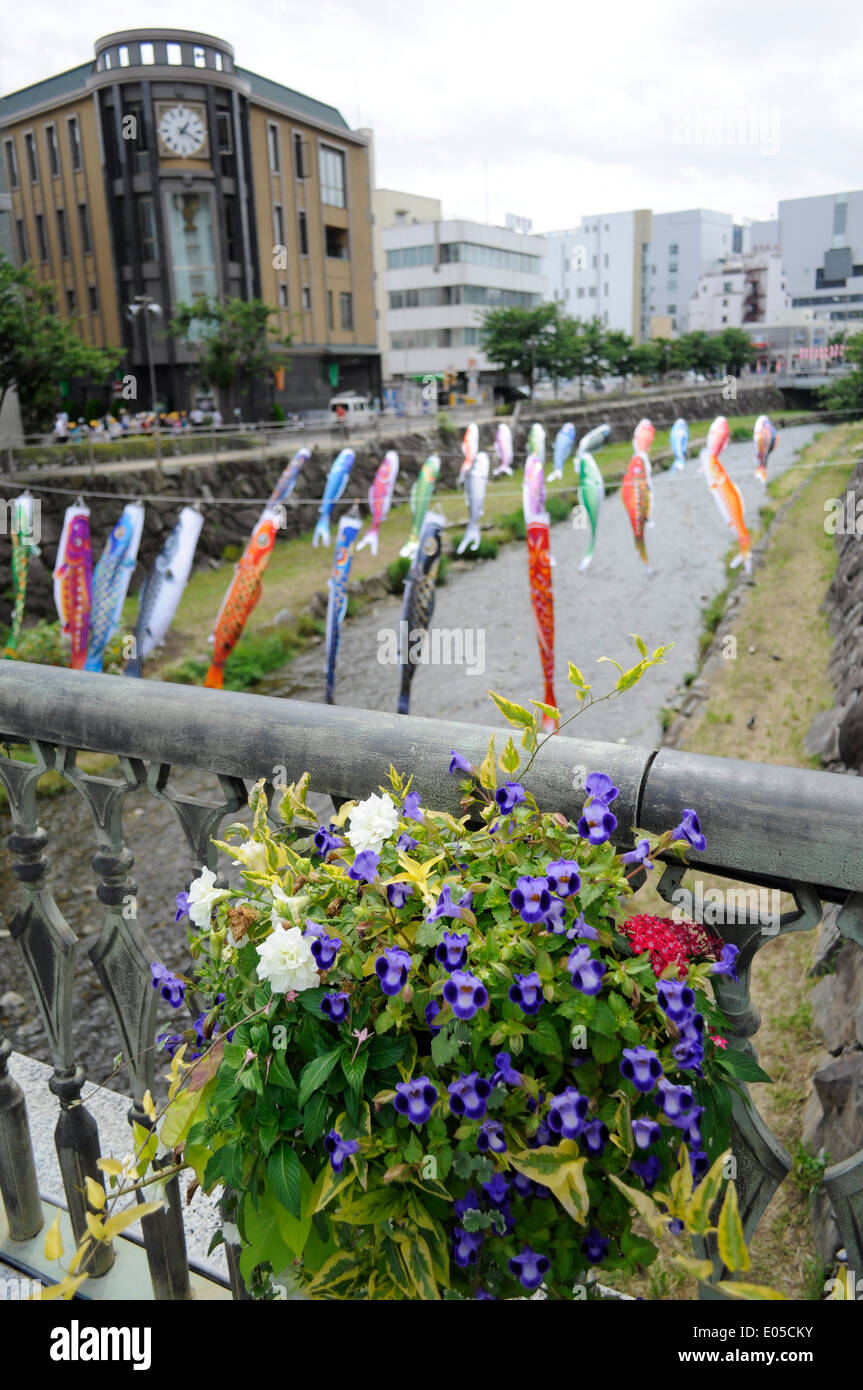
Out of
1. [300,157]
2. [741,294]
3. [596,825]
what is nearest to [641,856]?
[596,825]

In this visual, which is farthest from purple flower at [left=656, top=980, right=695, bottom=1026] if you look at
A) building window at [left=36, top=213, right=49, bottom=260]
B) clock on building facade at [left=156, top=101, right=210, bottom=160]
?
building window at [left=36, top=213, right=49, bottom=260]

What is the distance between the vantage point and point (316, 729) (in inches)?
59.1

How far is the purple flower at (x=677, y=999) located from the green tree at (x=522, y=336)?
152 ft

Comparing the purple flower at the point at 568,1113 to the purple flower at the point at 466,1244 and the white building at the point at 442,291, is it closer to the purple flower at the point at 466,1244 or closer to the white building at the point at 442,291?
the purple flower at the point at 466,1244

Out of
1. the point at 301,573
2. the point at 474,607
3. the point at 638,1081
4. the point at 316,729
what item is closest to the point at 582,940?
the point at 638,1081

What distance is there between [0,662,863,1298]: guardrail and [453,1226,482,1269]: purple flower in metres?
0.35

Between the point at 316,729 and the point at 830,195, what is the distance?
41112mm

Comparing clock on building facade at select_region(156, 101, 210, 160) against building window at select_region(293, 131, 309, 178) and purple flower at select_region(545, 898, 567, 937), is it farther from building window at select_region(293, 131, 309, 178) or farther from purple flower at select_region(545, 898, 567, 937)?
purple flower at select_region(545, 898, 567, 937)

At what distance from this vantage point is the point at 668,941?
111cm

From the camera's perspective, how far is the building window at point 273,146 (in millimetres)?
37531

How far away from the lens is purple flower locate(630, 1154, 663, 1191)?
106cm

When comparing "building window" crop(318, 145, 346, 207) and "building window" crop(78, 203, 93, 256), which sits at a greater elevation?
"building window" crop(318, 145, 346, 207)

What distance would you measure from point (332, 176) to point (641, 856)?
45276 mm

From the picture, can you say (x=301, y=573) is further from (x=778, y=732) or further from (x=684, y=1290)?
(x=684, y=1290)
